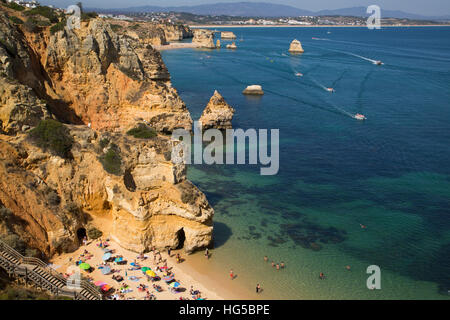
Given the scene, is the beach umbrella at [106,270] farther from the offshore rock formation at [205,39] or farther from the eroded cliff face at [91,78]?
the offshore rock formation at [205,39]

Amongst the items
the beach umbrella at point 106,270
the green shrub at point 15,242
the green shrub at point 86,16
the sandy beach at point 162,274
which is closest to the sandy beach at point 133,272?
the sandy beach at point 162,274

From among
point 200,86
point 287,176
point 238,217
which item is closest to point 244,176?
point 287,176

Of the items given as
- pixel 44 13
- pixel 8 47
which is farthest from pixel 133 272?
pixel 44 13

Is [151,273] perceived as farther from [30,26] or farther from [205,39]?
[205,39]

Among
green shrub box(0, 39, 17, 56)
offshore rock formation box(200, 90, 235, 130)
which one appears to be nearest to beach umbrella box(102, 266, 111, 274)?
green shrub box(0, 39, 17, 56)

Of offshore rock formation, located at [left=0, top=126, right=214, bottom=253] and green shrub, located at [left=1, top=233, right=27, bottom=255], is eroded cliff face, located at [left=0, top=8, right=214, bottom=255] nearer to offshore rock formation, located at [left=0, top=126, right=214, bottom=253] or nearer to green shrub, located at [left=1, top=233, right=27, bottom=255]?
offshore rock formation, located at [left=0, top=126, right=214, bottom=253]

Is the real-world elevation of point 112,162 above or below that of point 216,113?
above

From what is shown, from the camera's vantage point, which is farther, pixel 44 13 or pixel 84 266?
pixel 44 13
